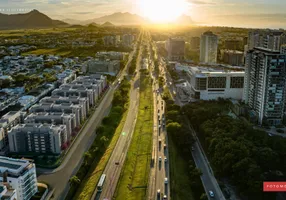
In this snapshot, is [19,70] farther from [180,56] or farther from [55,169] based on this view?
[55,169]

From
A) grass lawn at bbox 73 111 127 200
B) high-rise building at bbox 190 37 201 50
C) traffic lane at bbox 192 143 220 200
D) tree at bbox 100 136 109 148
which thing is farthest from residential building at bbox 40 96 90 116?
high-rise building at bbox 190 37 201 50

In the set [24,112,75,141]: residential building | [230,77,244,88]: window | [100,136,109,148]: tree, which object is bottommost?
[100,136,109,148]: tree

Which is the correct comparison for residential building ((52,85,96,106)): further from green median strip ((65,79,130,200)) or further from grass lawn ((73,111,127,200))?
grass lawn ((73,111,127,200))

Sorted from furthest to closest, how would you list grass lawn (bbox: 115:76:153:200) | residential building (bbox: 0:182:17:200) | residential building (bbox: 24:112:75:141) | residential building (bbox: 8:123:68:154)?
1. residential building (bbox: 24:112:75:141)
2. residential building (bbox: 8:123:68:154)
3. grass lawn (bbox: 115:76:153:200)
4. residential building (bbox: 0:182:17:200)

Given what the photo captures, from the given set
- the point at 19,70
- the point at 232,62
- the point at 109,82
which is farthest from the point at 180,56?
the point at 19,70

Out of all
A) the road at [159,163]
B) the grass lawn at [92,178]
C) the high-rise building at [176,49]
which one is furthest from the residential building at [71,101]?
the high-rise building at [176,49]
